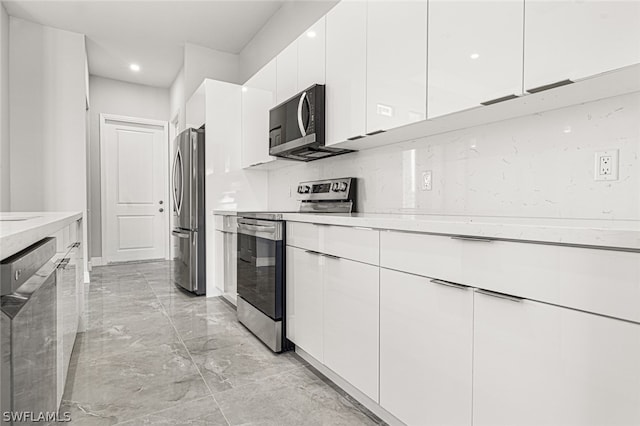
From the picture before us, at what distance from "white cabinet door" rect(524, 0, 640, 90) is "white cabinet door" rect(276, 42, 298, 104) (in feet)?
5.90

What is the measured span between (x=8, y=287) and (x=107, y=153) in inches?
234

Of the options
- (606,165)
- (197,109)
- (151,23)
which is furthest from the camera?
(151,23)

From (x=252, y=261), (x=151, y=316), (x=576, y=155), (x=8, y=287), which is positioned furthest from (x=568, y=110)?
(x=151, y=316)

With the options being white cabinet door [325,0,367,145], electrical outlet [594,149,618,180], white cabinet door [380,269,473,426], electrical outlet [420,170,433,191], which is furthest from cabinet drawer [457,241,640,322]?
white cabinet door [325,0,367,145]

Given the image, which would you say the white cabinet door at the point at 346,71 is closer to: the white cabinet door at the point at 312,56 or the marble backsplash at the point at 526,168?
the white cabinet door at the point at 312,56

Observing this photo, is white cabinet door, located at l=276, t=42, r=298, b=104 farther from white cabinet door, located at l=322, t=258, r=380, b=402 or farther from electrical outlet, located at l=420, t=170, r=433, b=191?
white cabinet door, located at l=322, t=258, r=380, b=402

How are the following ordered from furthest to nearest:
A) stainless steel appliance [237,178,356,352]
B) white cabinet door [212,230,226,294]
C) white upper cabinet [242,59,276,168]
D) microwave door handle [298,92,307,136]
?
1. white cabinet door [212,230,226,294]
2. white upper cabinet [242,59,276,168]
3. microwave door handle [298,92,307,136]
4. stainless steel appliance [237,178,356,352]

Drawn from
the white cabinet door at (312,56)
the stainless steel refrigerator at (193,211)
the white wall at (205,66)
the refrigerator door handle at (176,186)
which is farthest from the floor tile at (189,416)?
the white wall at (205,66)

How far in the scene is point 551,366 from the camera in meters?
0.93

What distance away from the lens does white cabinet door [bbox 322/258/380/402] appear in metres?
1.53

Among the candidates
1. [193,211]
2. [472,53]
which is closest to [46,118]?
[193,211]

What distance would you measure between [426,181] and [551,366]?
4.01 feet

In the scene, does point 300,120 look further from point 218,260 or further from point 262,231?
point 218,260

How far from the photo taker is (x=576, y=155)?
1.35 m
